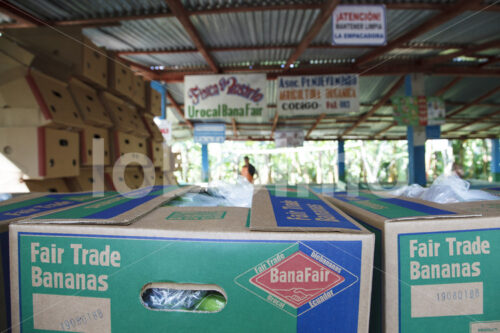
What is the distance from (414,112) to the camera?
6.38m

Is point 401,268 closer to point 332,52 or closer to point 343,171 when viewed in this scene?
point 332,52

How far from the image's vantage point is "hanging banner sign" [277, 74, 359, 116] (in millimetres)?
5492

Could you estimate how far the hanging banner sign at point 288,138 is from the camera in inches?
463

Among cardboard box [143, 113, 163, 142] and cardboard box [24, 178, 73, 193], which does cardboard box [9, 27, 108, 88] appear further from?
cardboard box [143, 113, 163, 142]

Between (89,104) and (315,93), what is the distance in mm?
4291

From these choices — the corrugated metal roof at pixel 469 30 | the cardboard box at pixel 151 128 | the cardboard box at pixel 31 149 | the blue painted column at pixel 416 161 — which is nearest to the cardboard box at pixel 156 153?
the cardboard box at pixel 151 128

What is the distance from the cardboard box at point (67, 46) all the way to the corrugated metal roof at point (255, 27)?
2.19 metres

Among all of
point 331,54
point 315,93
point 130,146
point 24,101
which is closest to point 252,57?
point 315,93

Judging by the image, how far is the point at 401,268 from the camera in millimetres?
631

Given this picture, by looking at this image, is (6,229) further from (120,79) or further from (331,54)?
(331,54)

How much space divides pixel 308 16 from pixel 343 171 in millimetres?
11716

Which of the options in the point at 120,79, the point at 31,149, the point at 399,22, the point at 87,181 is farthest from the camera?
the point at 399,22

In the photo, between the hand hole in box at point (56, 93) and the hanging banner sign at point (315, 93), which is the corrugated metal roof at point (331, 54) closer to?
the hanging banner sign at point (315, 93)

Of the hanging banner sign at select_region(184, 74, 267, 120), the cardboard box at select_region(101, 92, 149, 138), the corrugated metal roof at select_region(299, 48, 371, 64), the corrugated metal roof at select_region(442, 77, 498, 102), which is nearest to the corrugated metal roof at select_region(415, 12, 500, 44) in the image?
the corrugated metal roof at select_region(299, 48, 371, 64)
